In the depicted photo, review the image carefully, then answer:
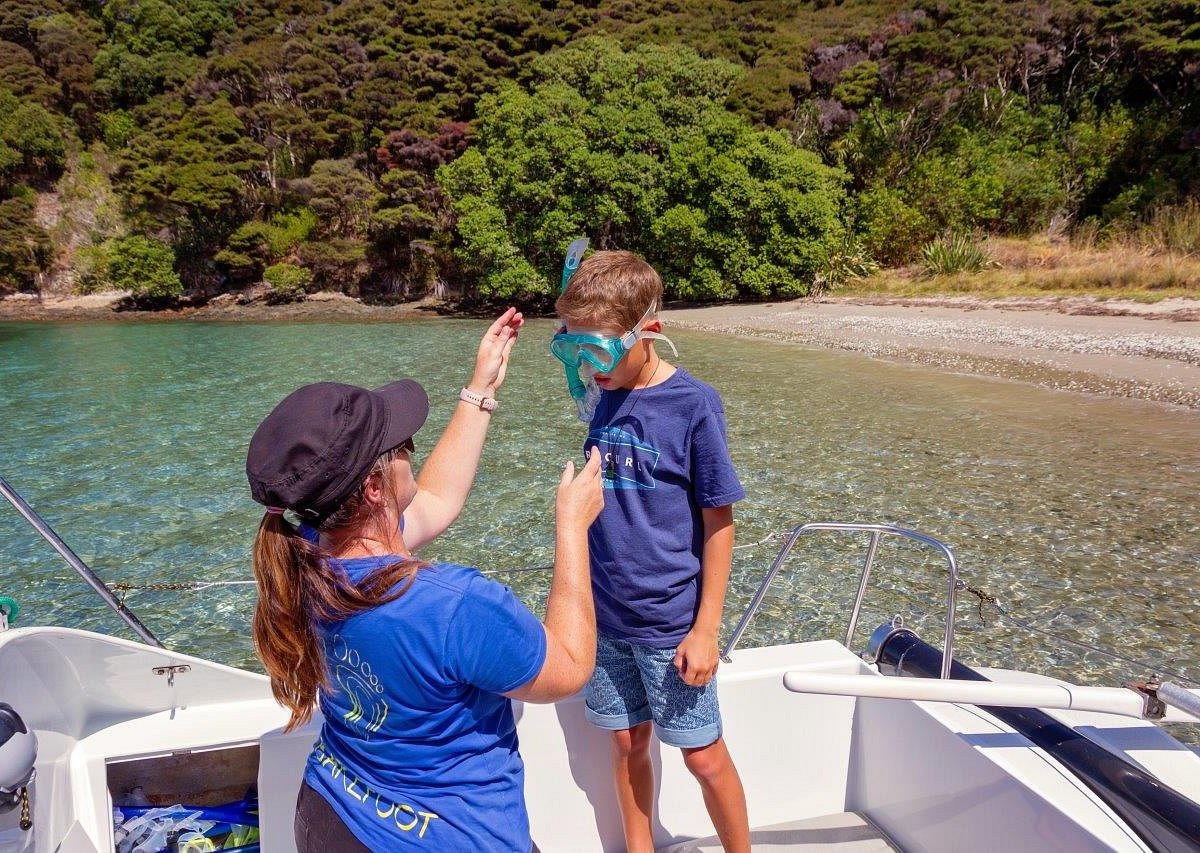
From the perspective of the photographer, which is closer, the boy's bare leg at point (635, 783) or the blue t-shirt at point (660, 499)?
the blue t-shirt at point (660, 499)

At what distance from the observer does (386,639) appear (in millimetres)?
1137

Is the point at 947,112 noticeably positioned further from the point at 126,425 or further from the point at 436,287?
the point at 126,425

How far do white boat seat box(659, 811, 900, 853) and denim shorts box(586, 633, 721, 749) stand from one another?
0.68 m

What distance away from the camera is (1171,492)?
24.6 feet

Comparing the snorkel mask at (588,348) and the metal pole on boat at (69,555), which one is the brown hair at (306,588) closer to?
the snorkel mask at (588,348)

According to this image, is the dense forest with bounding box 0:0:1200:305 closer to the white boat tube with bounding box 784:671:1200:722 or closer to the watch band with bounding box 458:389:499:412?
the watch band with bounding box 458:389:499:412

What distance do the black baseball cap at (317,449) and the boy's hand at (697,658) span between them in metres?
0.99

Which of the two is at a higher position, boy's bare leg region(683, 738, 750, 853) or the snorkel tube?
the snorkel tube

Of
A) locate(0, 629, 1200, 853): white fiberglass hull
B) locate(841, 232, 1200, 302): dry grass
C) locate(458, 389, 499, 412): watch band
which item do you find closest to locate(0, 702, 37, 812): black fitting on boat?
locate(0, 629, 1200, 853): white fiberglass hull

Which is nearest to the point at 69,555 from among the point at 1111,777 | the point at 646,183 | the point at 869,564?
the point at 869,564

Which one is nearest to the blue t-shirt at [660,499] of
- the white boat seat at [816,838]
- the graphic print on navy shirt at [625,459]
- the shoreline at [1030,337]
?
the graphic print on navy shirt at [625,459]

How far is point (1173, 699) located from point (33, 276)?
142ft

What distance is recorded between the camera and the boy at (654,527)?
185 centimetres

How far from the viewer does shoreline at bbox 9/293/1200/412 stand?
40.1ft
